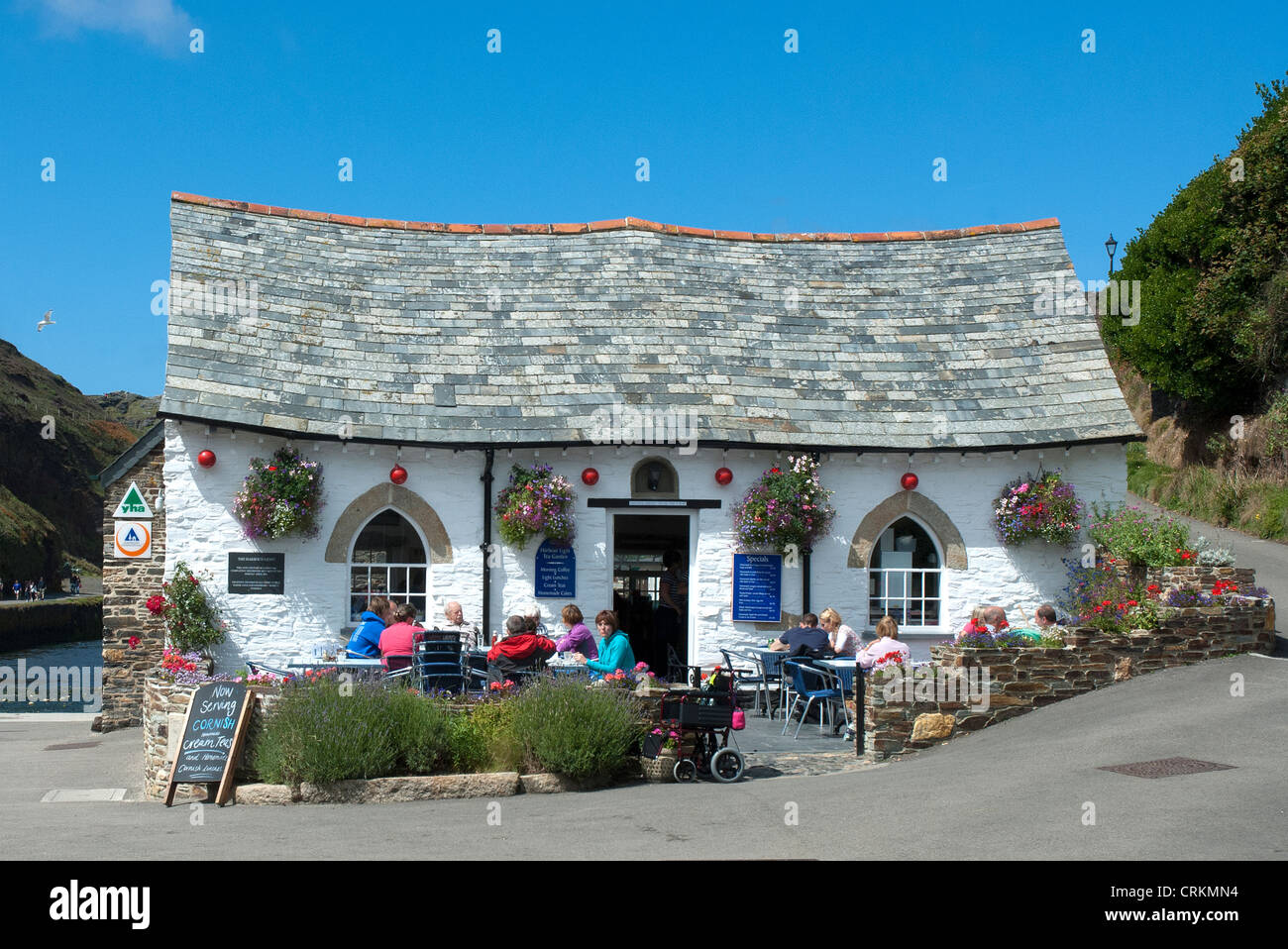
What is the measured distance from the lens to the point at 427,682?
11516 mm

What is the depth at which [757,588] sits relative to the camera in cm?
1509

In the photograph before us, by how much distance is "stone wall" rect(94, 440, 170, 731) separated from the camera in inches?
568

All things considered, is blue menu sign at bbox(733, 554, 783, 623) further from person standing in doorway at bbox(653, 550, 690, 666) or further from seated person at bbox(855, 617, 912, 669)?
seated person at bbox(855, 617, 912, 669)

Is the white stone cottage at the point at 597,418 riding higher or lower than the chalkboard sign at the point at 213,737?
higher

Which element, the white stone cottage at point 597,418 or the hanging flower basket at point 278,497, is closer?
the hanging flower basket at point 278,497

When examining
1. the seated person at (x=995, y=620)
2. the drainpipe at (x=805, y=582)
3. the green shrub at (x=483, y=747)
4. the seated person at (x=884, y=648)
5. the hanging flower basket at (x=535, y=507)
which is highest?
the hanging flower basket at (x=535, y=507)

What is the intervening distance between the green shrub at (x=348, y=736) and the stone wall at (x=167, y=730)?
0.26 metres

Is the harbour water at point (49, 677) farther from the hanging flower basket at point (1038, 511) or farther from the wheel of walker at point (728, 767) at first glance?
the hanging flower basket at point (1038, 511)

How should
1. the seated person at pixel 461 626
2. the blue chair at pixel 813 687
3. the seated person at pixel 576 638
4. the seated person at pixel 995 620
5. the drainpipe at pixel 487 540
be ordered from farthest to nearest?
the drainpipe at pixel 487 540 < the seated person at pixel 461 626 < the seated person at pixel 576 638 < the seated person at pixel 995 620 < the blue chair at pixel 813 687

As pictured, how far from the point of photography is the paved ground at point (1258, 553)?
63.9 ft

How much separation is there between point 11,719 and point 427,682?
857cm

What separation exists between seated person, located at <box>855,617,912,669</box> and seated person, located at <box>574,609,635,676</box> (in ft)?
8.06

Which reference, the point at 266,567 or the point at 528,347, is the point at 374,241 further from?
the point at 266,567

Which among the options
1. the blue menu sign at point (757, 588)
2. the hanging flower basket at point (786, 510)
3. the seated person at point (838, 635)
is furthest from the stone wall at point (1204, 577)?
the blue menu sign at point (757, 588)
